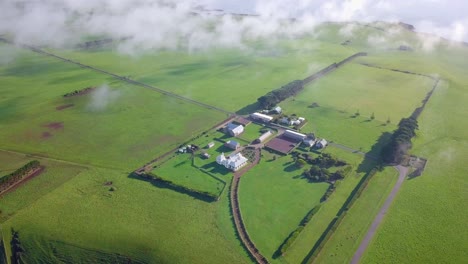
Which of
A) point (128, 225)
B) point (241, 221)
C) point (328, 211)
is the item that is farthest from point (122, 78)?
point (328, 211)

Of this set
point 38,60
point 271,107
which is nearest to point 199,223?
point 271,107

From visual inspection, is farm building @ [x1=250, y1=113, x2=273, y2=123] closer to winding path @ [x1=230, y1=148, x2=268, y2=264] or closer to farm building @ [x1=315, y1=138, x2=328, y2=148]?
farm building @ [x1=315, y1=138, x2=328, y2=148]

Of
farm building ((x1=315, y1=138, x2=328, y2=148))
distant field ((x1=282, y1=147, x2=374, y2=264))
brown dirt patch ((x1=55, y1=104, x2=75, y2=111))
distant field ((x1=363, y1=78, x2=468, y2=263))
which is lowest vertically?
distant field ((x1=363, y1=78, x2=468, y2=263))

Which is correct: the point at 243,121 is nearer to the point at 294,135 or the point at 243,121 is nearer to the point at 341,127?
the point at 294,135

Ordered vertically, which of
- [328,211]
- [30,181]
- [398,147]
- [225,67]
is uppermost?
[225,67]

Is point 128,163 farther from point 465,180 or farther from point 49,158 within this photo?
point 465,180

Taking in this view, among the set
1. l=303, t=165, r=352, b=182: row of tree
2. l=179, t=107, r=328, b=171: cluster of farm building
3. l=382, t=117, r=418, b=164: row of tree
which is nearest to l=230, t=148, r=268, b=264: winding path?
l=179, t=107, r=328, b=171: cluster of farm building

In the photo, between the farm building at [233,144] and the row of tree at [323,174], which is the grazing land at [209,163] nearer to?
the row of tree at [323,174]
